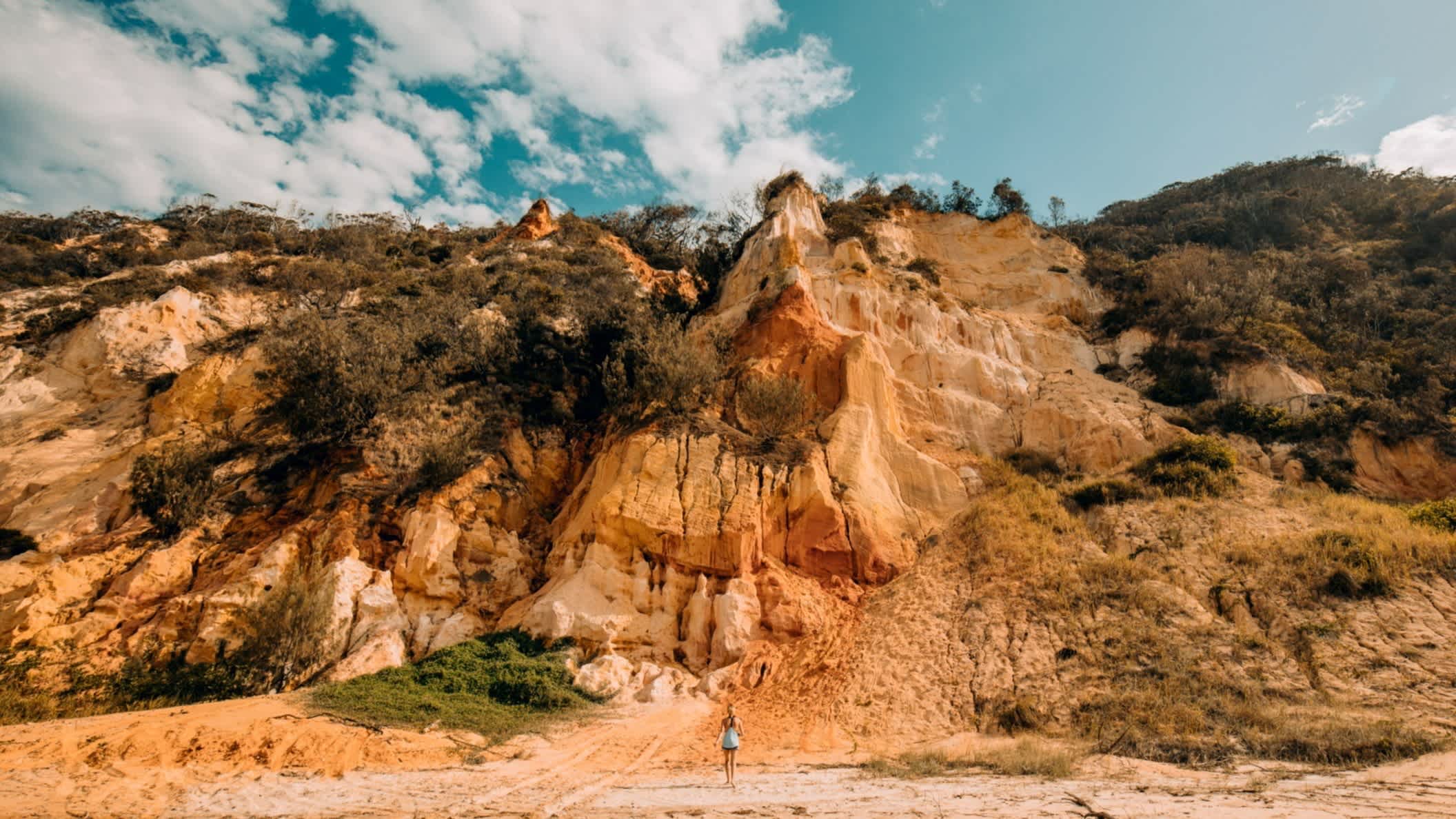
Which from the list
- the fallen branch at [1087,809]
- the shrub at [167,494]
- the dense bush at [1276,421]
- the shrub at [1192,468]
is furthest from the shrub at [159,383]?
the dense bush at [1276,421]

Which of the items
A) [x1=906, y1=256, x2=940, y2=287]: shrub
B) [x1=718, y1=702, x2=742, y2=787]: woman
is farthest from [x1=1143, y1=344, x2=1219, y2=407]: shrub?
[x1=718, y1=702, x2=742, y2=787]: woman

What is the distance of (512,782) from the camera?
9.52 meters

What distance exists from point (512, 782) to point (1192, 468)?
745 inches

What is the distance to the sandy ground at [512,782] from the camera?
7473mm

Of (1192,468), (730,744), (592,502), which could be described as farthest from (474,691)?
(1192,468)

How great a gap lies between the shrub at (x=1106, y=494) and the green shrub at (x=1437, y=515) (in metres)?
5.61

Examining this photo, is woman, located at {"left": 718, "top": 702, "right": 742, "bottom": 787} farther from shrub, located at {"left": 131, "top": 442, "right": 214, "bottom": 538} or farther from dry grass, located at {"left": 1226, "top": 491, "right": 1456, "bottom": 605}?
shrub, located at {"left": 131, "top": 442, "right": 214, "bottom": 538}

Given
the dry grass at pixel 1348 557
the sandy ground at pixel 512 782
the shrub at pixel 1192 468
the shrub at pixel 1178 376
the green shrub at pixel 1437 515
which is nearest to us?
the sandy ground at pixel 512 782

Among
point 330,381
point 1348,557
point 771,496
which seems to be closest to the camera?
point 1348,557

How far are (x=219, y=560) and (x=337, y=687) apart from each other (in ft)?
19.6

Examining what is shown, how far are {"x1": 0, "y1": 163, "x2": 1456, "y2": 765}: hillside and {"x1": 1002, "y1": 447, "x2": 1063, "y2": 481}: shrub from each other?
22cm

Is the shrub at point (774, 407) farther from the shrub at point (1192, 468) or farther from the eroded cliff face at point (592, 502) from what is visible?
the shrub at point (1192, 468)

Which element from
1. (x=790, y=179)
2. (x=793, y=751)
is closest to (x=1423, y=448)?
(x=793, y=751)

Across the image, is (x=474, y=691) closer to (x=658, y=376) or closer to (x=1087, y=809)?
(x=658, y=376)
